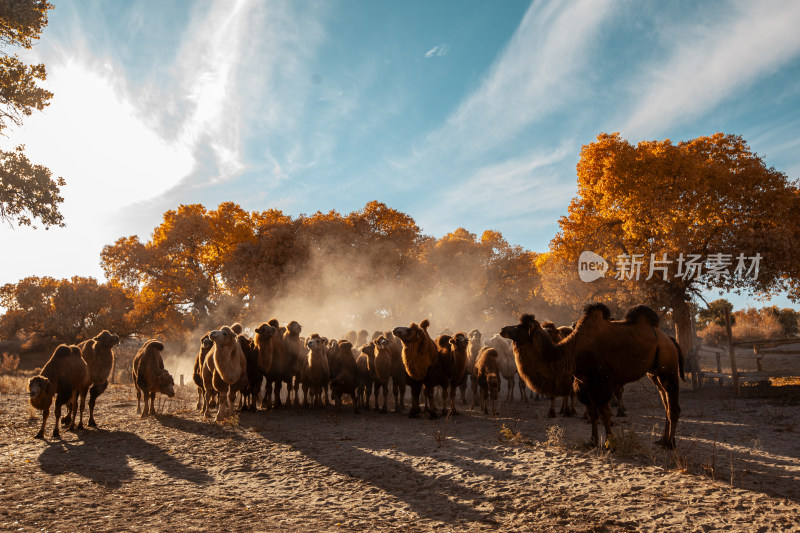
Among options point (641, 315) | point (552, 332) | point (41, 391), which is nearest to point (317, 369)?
point (41, 391)

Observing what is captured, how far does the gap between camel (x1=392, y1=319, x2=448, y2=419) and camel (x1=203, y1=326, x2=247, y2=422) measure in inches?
163

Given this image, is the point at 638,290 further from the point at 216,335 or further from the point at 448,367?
the point at 216,335

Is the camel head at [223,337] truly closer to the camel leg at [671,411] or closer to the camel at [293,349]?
the camel at [293,349]

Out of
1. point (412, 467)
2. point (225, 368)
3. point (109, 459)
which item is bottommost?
point (109, 459)

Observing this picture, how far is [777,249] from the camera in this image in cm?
1883

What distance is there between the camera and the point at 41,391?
9859mm

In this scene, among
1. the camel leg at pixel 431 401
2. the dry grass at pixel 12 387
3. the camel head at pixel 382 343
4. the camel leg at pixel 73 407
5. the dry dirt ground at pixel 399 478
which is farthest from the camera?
the dry grass at pixel 12 387

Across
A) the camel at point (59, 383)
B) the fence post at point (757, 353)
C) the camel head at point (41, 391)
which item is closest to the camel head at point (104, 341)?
the camel at point (59, 383)

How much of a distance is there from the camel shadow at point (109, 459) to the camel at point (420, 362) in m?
5.90

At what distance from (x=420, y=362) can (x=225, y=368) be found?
4923 millimetres

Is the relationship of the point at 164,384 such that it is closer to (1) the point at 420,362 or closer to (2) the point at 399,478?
(1) the point at 420,362

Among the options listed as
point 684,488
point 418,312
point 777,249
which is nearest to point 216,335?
point 684,488

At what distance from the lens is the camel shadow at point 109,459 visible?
280 inches

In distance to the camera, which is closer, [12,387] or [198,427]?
[198,427]
